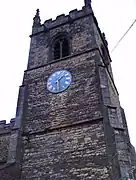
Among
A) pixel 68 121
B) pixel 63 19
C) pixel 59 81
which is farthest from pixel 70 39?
pixel 68 121

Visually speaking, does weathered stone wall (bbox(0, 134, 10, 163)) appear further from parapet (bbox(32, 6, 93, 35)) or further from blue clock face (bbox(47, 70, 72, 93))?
parapet (bbox(32, 6, 93, 35))

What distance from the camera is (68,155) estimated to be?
9.73 m

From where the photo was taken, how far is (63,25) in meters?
16.2

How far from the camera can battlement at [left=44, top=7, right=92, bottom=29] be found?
52.9 feet

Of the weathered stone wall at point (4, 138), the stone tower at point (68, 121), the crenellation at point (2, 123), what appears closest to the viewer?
the stone tower at point (68, 121)

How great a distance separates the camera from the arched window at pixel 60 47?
14.6m

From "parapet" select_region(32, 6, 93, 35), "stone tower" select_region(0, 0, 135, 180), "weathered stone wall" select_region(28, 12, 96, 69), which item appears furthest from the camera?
"parapet" select_region(32, 6, 93, 35)

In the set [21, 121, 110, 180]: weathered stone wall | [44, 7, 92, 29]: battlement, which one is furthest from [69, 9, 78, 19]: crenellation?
[21, 121, 110, 180]: weathered stone wall

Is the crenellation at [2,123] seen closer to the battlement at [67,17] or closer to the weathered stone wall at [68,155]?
→ the weathered stone wall at [68,155]

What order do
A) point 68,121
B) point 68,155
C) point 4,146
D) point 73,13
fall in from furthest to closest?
point 73,13 < point 4,146 < point 68,121 < point 68,155

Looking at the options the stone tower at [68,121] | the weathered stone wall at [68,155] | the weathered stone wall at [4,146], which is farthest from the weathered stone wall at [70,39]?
the weathered stone wall at [68,155]

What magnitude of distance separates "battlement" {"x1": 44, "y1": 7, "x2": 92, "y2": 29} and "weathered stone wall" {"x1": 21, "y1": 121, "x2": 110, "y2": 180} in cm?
817

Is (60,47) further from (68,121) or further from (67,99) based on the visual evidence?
(68,121)

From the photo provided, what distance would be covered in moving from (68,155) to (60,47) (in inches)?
285
